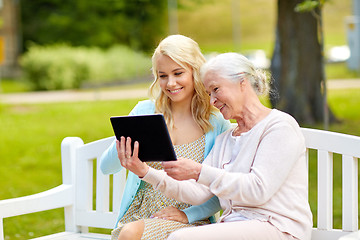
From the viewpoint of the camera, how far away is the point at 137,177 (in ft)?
11.5

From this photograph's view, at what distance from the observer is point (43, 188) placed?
8797 millimetres

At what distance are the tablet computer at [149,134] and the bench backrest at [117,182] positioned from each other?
846 millimetres

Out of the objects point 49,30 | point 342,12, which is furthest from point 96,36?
point 342,12

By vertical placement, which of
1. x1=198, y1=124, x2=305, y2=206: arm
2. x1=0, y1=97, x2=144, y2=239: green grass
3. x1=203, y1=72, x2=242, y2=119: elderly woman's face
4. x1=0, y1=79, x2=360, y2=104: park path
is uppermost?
x1=203, y1=72, x2=242, y2=119: elderly woman's face

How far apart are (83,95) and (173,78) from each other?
60.3 ft

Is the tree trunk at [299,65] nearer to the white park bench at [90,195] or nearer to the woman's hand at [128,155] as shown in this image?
the white park bench at [90,195]

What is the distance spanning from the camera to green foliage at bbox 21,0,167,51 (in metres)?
36.4

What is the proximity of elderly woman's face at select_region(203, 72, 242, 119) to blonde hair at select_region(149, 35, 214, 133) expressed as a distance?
0.31 m

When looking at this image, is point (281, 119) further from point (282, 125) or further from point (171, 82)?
point (171, 82)

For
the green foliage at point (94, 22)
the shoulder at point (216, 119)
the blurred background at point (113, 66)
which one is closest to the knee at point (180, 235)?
the shoulder at point (216, 119)

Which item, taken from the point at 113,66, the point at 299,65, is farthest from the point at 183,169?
the point at 113,66

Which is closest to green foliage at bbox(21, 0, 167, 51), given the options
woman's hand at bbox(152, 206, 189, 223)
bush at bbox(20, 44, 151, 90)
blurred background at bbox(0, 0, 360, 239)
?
blurred background at bbox(0, 0, 360, 239)

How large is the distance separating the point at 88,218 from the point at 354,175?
5.51 feet

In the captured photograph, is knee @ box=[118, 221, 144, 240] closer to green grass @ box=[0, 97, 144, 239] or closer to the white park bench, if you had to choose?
the white park bench
